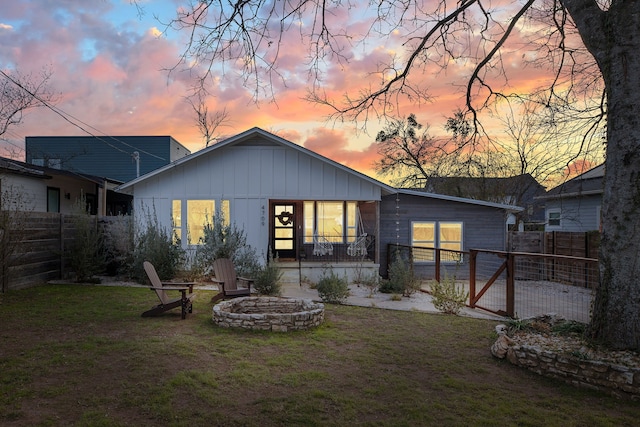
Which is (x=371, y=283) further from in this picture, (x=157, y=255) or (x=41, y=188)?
(x=41, y=188)

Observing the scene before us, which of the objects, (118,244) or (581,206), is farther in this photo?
(581,206)

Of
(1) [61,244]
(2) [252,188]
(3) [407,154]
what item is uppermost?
(3) [407,154]

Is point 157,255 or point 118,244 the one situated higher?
point 118,244

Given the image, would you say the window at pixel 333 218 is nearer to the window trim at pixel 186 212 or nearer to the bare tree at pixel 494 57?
the window trim at pixel 186 212

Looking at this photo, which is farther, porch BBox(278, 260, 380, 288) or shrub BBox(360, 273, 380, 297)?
porch BBox(278, 260, 380, 288)

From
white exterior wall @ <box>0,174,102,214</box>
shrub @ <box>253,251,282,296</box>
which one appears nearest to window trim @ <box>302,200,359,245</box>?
shrub @ <box>253,251,282,296</box>

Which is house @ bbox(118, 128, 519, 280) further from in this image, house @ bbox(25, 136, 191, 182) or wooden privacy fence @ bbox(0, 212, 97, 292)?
house @ bbox(25, 136, 191, 182)

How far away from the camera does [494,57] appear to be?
762 cm

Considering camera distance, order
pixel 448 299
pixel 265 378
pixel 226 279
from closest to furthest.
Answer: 1. pixel 265 378
2. pixel 448 299
3. pixel 226 279

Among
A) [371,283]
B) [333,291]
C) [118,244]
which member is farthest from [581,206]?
[118,244]

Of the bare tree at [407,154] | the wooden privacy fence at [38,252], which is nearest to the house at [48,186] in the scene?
the wooden privacy fence at [38,252]

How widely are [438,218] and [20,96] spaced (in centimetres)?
1854

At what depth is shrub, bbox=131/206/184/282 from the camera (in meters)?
9.95

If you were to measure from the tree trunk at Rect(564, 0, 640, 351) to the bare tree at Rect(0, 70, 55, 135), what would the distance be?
766 inches
